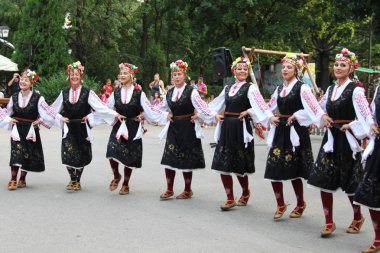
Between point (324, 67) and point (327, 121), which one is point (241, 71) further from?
point (324, 67)

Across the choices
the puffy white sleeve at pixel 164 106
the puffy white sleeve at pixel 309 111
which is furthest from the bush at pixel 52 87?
the puffy white sleeve at pixel 309 111

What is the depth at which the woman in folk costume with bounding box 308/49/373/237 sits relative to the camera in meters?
5.90

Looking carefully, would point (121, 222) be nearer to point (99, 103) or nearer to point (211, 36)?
point (99, 103)

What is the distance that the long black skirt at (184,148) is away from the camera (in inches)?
311

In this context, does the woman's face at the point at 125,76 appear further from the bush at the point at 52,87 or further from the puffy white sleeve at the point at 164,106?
the bush at the point at 52,87

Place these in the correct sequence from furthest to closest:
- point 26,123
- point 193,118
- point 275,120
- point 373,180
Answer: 1. point 26,123
2. point 193,118
3. point 275,120
4. point 373,180

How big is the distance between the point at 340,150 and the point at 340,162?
0.13 metres

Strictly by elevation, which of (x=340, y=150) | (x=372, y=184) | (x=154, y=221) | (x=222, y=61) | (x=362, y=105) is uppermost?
(x=222, y=61)

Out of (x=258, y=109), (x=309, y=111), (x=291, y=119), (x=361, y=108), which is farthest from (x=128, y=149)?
(x=361, y=108)

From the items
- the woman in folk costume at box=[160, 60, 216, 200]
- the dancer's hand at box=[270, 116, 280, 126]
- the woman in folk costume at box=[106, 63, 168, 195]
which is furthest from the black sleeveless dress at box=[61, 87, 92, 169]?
the dancer's hand at box=[270, 116, 280, 126]

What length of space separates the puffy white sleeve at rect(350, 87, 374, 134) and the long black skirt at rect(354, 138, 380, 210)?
26 cm

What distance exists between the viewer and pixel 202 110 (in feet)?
25.2

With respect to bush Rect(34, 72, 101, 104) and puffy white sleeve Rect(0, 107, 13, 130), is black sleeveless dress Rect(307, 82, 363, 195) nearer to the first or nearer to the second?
puffy white sleeve Rect(0, 107, 13, 130)

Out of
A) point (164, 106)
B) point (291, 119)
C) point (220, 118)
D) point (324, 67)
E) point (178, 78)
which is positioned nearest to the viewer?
point (291, 119)
